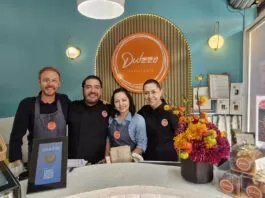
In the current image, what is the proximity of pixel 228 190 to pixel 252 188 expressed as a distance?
104 millimetres

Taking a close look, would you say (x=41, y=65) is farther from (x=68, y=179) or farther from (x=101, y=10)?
(x=68, y=179)

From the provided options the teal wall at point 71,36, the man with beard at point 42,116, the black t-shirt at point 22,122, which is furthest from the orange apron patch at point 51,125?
the teal wall at point 71,36

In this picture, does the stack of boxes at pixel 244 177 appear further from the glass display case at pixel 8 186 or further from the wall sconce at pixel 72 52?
the wall sconce at pixel 72 52

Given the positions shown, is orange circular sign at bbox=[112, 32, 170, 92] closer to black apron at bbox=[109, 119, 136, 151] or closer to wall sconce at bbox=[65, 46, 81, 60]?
wall sconce at bbox=[65, 46, 81, 60]

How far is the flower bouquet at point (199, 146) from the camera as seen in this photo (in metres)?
1.00

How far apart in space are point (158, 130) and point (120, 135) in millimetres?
386

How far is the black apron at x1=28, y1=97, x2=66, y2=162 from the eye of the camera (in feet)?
6.42

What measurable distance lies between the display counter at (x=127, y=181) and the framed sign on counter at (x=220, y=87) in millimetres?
2202

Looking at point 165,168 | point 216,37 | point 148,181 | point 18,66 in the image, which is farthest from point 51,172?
point 216,37

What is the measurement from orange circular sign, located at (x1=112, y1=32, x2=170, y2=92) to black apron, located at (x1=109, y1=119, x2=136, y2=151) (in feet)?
5.23

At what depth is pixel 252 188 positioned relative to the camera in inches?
35.6

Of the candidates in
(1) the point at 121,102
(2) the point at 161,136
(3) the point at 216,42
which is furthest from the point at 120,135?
(3) the point at 216,42

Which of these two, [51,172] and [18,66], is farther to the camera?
[18,66]

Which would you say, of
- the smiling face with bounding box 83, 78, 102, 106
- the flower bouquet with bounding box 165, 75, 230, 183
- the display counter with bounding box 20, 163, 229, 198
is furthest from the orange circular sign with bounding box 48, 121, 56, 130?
the flower bouquet with bounding box 165, 75, 230, 183
